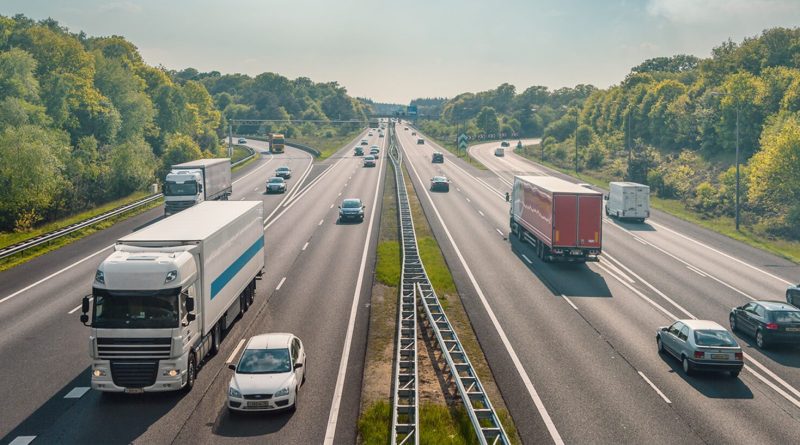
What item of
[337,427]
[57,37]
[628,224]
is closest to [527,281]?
[337,427]

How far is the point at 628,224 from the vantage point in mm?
51594

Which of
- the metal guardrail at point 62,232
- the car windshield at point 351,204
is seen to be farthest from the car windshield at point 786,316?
the metal guardrail at point 62,232

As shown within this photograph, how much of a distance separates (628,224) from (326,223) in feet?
79.8

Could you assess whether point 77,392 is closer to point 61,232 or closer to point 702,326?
point 702,326

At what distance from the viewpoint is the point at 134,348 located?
16.8 meters

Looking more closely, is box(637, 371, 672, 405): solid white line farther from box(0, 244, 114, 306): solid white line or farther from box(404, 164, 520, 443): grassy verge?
box(0, 244, 114, 306): solid white line

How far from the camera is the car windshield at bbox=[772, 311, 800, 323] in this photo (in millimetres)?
23141

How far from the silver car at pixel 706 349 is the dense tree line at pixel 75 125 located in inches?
1690

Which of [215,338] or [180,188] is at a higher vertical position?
[180,188]

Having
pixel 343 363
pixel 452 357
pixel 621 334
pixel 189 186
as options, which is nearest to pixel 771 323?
pixel 621 334

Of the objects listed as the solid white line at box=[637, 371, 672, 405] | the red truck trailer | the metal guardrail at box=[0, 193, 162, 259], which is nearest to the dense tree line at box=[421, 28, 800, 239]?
the red truck trailer

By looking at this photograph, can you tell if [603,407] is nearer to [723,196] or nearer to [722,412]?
[722,412]

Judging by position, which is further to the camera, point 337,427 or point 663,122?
point 663,122

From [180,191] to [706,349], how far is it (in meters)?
37.5
